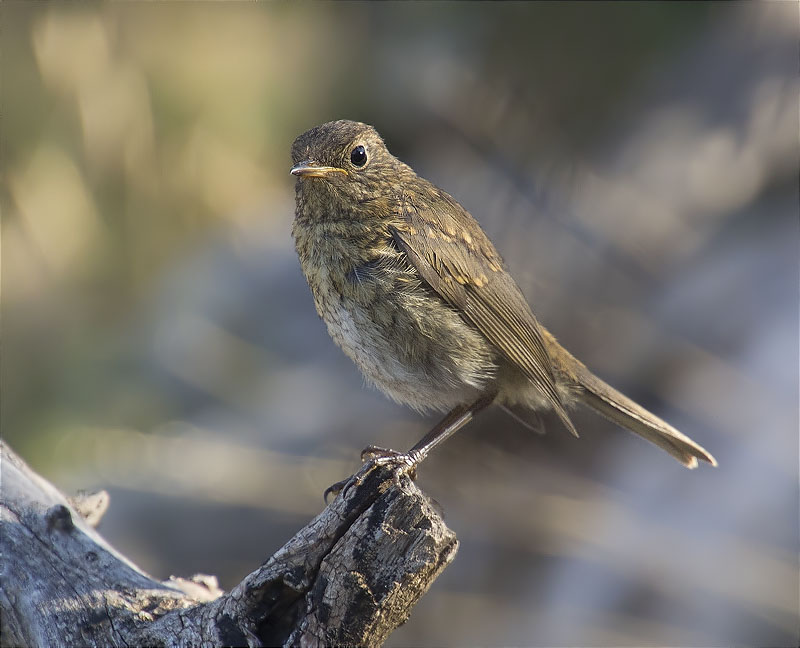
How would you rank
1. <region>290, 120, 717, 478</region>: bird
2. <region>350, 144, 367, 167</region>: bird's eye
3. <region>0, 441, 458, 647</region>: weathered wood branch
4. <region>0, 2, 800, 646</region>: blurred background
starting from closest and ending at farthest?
<region>0, 441, 458, 647</region>: weathered wood branch
<region>290, 120, 717, 478</region>: bird
<region>350, 144, 367, 167</region>: bird's eye
<region>0, 2, 800, 646</region>: blurred background

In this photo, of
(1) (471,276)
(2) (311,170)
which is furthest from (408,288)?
(2) (311,170)

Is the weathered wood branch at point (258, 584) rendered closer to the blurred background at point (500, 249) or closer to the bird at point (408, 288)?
the bird at point (408, 288)

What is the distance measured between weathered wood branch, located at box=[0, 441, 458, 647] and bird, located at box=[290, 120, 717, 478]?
347 millimetres

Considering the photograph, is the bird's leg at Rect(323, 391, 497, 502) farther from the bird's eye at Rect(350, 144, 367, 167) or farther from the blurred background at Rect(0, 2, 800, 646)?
the blurred background at Rect(0, 2, 800, 646)

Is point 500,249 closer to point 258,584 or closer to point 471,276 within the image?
point 471,276

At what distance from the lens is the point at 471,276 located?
3393 mm

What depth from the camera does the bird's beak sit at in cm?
303

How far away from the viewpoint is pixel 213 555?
5699mm

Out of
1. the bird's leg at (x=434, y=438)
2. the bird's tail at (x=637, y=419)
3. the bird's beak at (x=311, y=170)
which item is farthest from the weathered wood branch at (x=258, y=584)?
the bird's tail at (x=637, y=419)

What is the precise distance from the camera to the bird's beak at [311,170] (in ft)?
9.95

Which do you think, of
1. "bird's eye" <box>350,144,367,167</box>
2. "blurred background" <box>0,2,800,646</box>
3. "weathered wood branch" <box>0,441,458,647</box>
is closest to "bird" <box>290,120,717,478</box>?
"bird's eye" <box>350,144,367,167</box>

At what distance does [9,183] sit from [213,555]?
2888 mm

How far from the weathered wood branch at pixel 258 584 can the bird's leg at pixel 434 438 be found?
0.83ft

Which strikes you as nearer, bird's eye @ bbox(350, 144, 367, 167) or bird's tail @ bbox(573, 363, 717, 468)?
bird's eye @ bbox(350, 144, 367, 167)
